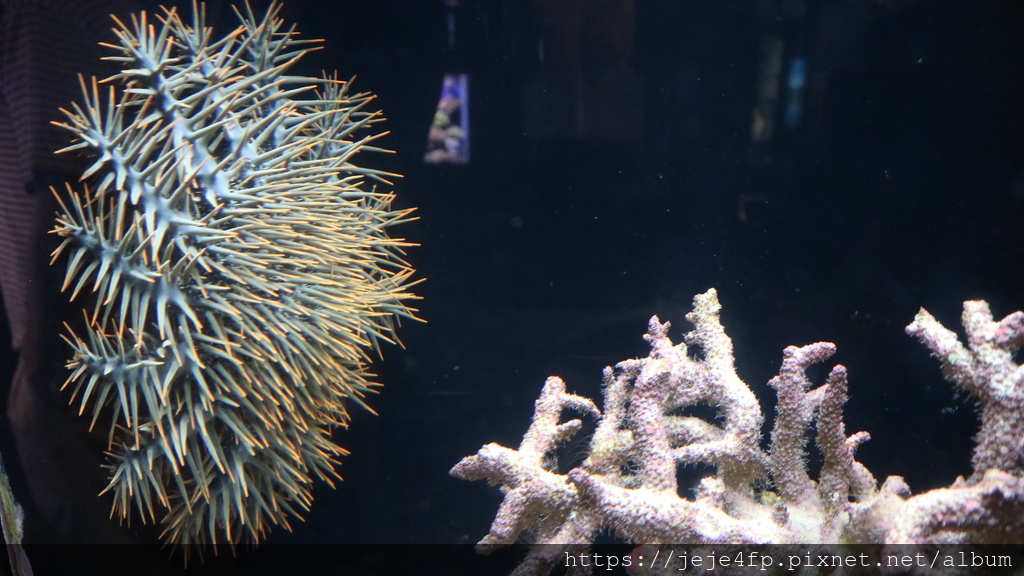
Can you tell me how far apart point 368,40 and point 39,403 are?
70.8 inches

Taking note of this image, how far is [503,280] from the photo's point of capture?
8.89ft

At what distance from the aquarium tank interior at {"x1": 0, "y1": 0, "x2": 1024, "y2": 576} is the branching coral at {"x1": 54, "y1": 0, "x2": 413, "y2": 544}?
0.01m

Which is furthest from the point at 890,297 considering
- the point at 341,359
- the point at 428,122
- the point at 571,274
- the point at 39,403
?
the point at 39,403

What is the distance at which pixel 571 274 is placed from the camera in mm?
2693

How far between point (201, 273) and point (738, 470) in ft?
5.73

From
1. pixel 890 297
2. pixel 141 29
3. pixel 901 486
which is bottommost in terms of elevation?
pixel 901 486

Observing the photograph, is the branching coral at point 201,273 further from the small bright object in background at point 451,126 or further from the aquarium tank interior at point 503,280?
the small bright object in background at point 451,126

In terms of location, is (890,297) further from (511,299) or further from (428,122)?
(428,122)

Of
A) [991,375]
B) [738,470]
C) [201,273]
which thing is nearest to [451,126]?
[201,273]

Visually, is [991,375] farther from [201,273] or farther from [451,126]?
Result: [201,273]

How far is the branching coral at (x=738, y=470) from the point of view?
1478mm

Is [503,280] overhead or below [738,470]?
overhead

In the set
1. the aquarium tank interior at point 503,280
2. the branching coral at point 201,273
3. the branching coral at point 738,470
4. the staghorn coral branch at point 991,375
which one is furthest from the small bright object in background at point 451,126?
the staghorn coral branch at point 991,375

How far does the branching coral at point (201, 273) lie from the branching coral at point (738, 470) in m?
0.65
